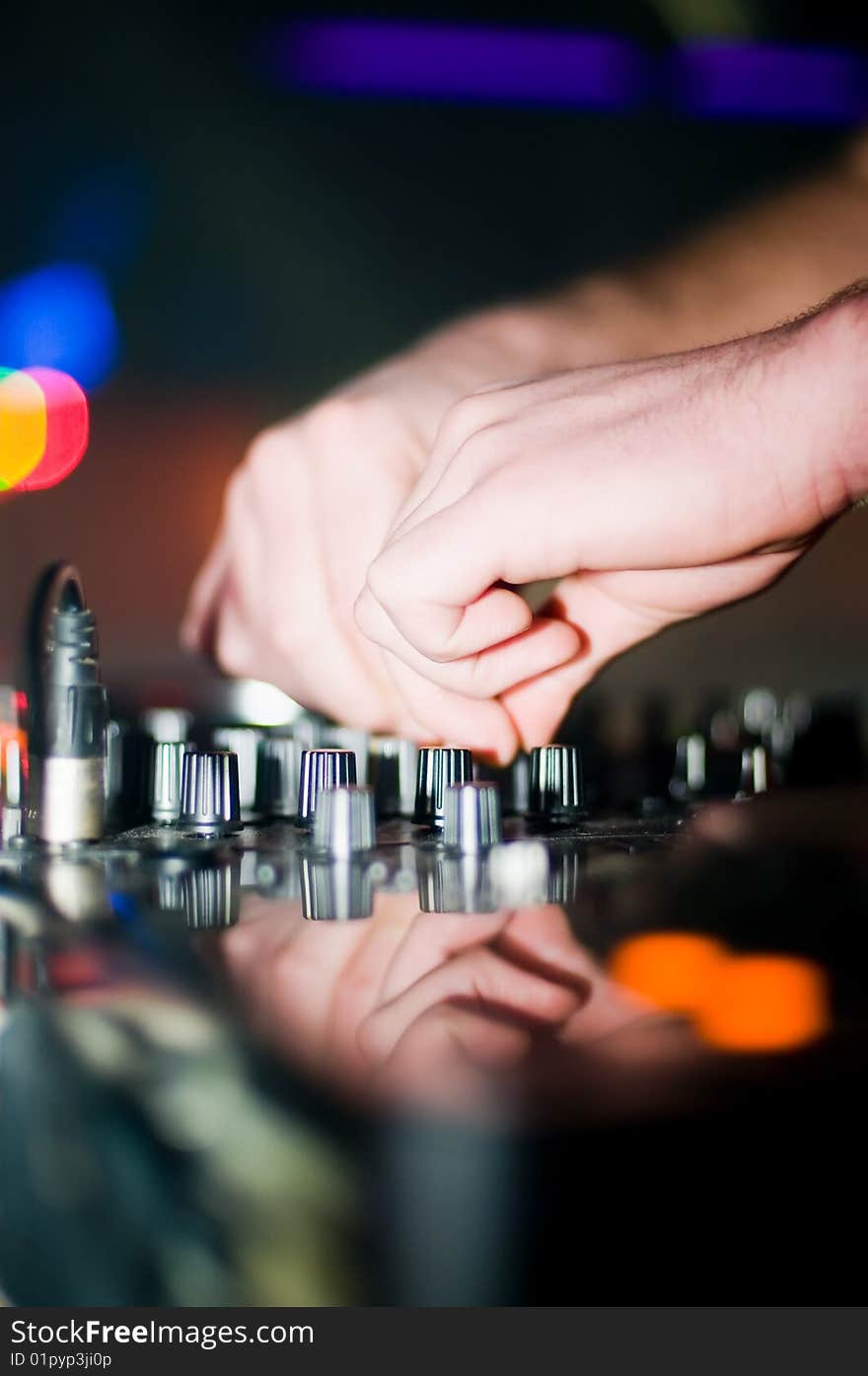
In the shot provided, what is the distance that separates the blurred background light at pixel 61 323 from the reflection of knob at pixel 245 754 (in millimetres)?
1078

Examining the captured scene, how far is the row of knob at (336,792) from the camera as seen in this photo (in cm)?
84

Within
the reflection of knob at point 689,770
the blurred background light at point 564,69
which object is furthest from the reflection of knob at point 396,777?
the blurred background light at point 564,69

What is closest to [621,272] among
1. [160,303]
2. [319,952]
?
[160,303]

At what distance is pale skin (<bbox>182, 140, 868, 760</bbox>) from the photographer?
0.90 meters

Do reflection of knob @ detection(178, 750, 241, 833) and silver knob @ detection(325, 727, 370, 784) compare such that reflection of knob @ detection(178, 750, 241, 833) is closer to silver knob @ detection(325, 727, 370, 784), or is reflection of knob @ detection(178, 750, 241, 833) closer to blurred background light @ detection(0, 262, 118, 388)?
silver knob @ detection(325, 727, 370, 784)

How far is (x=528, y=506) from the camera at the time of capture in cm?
93

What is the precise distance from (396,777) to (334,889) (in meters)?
0.40

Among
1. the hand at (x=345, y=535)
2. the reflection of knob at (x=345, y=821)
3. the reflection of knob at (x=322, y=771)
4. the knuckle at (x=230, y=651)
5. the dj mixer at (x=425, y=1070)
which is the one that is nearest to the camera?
the dj mixer at (x=425, y=1070)

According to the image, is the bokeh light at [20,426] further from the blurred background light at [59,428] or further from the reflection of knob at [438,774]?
the reflection of knob at [438,774]

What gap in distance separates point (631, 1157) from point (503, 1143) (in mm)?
49

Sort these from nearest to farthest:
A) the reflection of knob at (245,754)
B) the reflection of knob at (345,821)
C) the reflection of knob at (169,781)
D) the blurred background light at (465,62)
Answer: the reflection of knob at (345,821)
the reflection of knob at (169,781)
the reflection of knob at (245,754)
the blurred background light at (465,62)

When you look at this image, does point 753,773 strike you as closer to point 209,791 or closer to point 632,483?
point 632,483

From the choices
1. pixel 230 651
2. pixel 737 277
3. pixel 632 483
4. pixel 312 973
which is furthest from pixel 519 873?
pixel 737 277

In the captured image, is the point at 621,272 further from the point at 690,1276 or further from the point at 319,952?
the point at 690,1276
